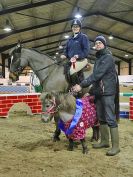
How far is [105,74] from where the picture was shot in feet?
17.1

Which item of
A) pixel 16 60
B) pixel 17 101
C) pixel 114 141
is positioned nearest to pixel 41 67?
pixel 16 60

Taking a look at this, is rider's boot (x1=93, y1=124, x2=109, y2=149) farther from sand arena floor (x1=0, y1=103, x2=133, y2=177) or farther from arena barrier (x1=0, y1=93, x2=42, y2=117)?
arena barrier (x1=0, y1=93, x2=42, y2=117)

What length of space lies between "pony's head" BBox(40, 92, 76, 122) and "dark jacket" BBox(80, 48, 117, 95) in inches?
13.4

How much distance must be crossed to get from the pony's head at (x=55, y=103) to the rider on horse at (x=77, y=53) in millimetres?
1057

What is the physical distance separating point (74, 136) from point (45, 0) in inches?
417

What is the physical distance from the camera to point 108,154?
5.19 m

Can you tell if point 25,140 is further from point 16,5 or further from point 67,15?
point 67,15

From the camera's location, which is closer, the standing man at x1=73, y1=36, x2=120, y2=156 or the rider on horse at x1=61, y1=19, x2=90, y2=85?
the standing man at x1=73, y1=36, x2=120, y2=156

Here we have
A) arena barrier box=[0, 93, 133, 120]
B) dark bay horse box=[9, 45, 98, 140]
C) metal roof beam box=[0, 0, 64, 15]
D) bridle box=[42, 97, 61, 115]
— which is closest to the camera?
bridle box=[42, 97, 61, 115]

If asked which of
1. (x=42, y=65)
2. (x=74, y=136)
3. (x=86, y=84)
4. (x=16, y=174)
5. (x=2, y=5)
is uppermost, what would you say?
(x=2, y=5)

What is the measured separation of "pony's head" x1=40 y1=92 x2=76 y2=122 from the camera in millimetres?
5082

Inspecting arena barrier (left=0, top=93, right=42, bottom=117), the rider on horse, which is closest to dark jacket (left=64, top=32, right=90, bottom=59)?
the rider on horse

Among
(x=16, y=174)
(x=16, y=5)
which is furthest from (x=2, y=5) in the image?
(x=16, y=174)

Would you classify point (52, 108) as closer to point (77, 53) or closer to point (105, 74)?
point (105, 74)
